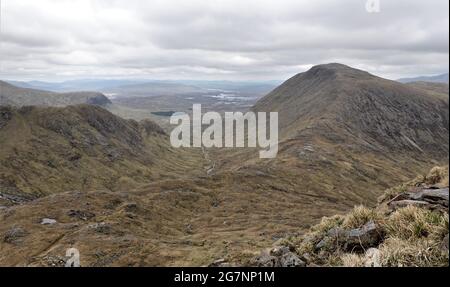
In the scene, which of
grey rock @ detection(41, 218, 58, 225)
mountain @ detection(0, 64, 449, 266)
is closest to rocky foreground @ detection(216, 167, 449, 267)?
mountain @ detection(0, 64, 449, 266)

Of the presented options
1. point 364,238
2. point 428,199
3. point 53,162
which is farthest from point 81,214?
point 53,162

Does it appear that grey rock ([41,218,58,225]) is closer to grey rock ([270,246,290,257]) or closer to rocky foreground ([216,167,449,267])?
rocky foreground ([216,167,449,267])

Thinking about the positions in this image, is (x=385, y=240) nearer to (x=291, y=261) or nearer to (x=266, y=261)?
(x=291, y=261)

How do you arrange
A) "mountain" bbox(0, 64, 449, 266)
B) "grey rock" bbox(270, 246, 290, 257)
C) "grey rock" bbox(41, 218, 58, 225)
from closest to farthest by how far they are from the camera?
"grey rock" bbox(270, 246, 290, 257) → "mountain" bbox(0, 64, 449, 266) → "grey rock" bbox(41, 218, 58, 225)

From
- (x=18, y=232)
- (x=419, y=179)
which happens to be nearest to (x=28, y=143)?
(x=18, y=232)

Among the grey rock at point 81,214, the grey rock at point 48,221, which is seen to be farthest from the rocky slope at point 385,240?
the grey rock at point 81,214

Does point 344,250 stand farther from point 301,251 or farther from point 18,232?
point 18,232

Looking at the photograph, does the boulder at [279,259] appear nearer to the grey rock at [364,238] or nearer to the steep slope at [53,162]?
A: the grey rock at [364,238]

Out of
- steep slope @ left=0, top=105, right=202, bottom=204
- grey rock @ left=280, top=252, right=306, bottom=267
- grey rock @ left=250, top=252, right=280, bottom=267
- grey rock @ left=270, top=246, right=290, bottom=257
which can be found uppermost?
grey rock @ left=280, top=252, right=306, bottom=267
